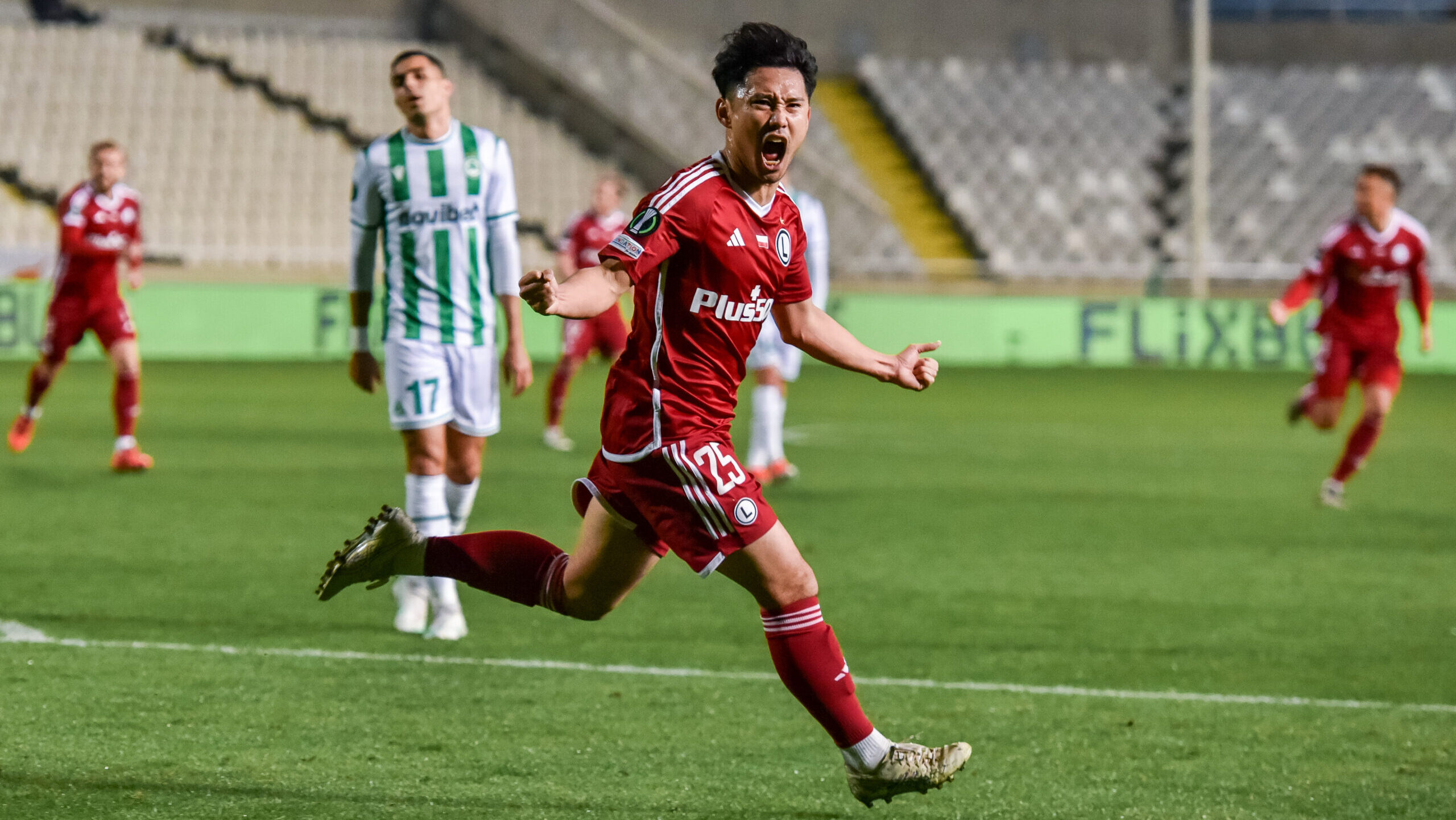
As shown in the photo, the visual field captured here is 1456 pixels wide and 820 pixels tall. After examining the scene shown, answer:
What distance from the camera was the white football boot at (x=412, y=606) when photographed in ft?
21.6

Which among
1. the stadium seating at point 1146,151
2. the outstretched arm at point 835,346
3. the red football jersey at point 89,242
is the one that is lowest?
the stadium seating at point 1146,151

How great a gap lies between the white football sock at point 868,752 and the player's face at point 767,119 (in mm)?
1343

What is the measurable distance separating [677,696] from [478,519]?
167 inches

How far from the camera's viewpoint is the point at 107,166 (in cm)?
1136

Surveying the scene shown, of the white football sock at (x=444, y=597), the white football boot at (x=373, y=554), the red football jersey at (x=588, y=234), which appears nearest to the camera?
the white football boot at (x=373, y=554)

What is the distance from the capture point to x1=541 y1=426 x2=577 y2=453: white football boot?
44.2 feet

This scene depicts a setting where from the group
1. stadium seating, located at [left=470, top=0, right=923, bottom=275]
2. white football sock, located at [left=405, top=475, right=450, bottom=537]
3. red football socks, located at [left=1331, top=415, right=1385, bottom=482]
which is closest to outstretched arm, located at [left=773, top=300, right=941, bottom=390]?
white football sock, located at [left=405, top=475, right=450, bottom=537]

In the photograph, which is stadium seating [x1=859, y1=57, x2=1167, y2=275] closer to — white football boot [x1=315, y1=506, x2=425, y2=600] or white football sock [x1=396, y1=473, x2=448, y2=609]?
white football sock [x1=396, y1=473, x2=448, y2=609]

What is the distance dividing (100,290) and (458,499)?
587 centimetres

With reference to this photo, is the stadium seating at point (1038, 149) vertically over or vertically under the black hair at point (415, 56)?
under

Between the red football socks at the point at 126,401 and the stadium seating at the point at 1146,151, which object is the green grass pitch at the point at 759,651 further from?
the stadium seating at the point at 1146,151

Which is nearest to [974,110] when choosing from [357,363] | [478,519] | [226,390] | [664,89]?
[664,89]

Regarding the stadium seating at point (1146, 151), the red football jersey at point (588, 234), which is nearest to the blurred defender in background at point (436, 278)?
the red football jersey at point (588, 234)

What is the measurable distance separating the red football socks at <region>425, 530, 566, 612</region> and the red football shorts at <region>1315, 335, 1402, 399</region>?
25.4 ft
